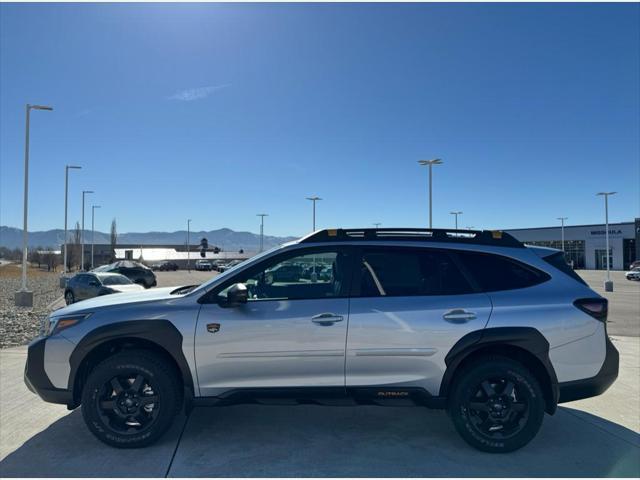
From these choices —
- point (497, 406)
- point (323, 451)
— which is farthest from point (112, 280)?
point (497, 406)

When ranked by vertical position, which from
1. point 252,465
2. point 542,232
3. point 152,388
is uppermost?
point 542,232

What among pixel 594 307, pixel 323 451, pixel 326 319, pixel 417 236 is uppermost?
pixel 417 236

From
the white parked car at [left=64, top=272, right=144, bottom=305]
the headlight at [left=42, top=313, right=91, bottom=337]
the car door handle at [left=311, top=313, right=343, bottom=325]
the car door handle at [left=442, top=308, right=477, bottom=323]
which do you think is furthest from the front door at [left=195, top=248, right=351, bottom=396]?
the white parked car at [left=64, top=272, right=144, bottom=305]

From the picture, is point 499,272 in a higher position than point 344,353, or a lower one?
higher

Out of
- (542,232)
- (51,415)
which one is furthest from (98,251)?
(51,415)

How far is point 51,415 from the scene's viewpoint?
14.8ft

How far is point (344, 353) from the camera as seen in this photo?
3.68 metres

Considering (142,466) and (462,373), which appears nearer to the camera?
(142,466)

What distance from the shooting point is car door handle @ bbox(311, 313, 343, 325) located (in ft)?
12.1

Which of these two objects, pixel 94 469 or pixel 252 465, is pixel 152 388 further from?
pixel 252 465

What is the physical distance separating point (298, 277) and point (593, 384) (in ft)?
8.63

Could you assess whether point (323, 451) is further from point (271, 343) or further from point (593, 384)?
point (593, 384)

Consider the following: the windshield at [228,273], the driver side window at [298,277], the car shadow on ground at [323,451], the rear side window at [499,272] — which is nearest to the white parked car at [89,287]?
the car shadow on ground at [323,451]

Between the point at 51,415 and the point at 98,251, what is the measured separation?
4132 inches
